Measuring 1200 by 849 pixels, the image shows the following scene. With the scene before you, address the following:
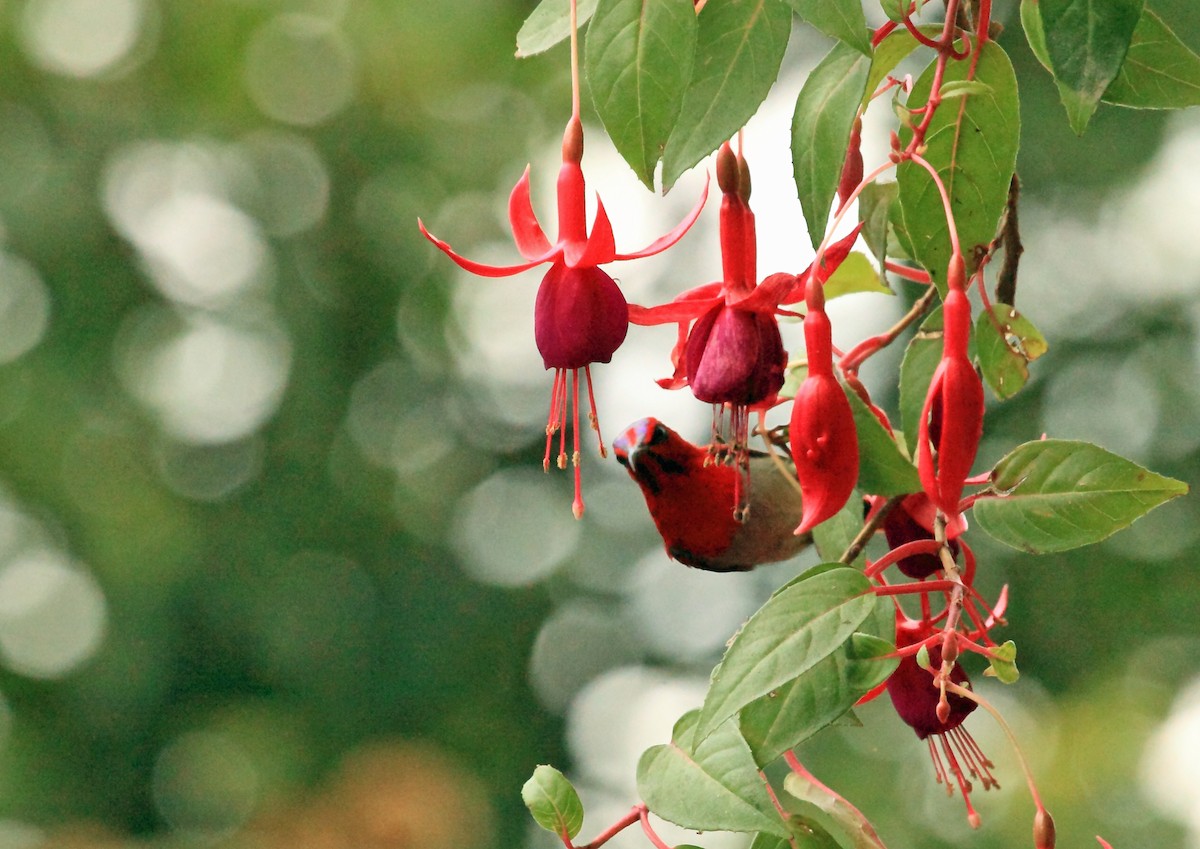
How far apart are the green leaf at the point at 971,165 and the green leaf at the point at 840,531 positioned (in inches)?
5.6

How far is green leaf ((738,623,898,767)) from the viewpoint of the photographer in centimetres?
48

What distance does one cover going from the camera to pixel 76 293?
4.15 meters

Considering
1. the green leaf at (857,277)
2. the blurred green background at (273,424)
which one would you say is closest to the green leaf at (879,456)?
the green leaf at (857,277)

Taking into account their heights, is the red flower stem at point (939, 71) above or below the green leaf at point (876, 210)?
above

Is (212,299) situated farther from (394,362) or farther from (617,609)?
(617,609)

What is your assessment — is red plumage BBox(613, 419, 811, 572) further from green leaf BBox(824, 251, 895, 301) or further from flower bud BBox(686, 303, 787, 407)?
flower bud BBox(686, 303, 787, 407)

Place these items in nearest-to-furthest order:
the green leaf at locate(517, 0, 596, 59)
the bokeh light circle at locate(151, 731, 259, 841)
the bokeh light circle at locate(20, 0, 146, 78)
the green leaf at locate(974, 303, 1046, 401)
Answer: the green leaf at locate(517, 0, 596, 59) < the green leaf at locate(974, 303, 1046, 401) < the bokeh light circle at locate(151, 731, 259, 841) < the bokeh light circle at locate(20, 0, 146, 78)

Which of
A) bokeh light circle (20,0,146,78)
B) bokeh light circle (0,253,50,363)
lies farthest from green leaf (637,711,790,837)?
bokeh light circle (20,0,146,78)

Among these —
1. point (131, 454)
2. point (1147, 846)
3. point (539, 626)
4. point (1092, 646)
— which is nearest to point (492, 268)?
point (1147, 846)

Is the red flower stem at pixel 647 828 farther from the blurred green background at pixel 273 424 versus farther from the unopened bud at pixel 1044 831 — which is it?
the blurred green background at pixel 273 424

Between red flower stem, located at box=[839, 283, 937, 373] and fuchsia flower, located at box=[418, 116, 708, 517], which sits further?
red flower stem, located at box=[839, 283, 937, 373]

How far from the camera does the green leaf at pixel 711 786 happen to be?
48 centimetres

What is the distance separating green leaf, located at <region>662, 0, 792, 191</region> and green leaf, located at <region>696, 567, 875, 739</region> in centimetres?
15

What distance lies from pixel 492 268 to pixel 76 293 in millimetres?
3982
